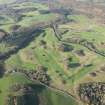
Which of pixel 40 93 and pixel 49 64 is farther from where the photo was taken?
pixel 49 64

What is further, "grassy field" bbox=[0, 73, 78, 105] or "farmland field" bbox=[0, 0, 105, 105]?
"farmland field" bbox=[0, 0, 105, 105]

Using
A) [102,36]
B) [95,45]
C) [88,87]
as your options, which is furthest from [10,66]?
[102,36]

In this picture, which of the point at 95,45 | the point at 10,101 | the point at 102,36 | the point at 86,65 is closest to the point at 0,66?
the point at 10,101

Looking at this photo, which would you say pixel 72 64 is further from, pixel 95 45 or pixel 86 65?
pixel 95 45

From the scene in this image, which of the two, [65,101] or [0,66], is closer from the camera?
[65,101]

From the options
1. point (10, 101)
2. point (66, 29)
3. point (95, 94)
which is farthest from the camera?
point (66, 29)

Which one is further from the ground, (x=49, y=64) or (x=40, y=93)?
(x=40, y=93)

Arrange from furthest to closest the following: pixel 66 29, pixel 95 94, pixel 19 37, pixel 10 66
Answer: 1. pixel 66 29
2. pixel 19 37
3. pixel 10 66
4. pixel 95 94

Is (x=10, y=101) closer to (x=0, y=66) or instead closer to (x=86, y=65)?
(x=0, y=66)

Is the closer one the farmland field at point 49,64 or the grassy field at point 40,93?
the grassy field at point 40,93
